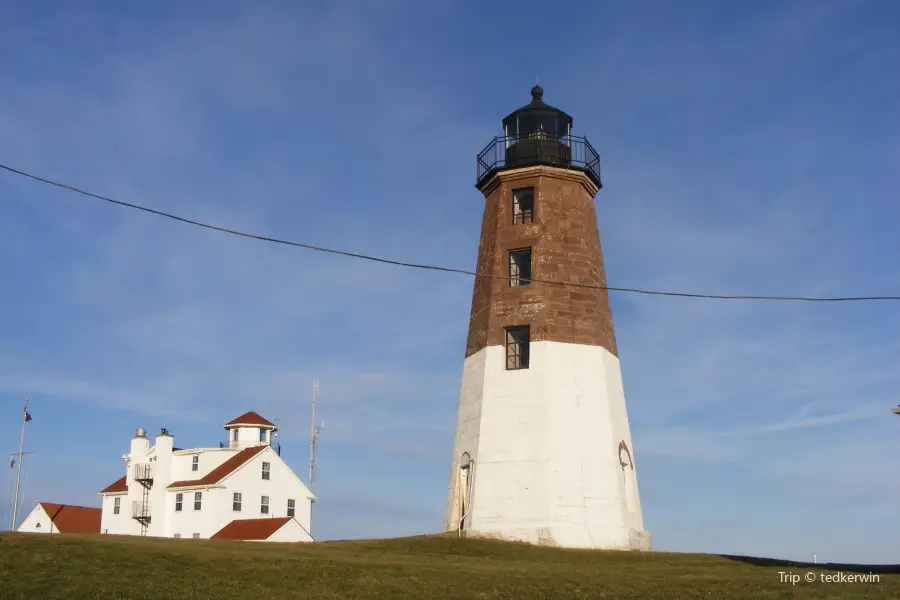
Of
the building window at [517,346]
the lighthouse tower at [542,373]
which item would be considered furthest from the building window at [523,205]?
the building window at [517,346]

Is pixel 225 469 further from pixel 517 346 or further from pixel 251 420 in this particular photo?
pixel 517 346

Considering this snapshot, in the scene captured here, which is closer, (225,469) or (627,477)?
(627,477)

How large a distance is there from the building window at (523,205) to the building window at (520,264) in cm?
140

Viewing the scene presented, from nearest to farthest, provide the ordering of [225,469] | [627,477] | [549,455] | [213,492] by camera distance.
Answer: [549,455] → [627,477] → [213,492] → [225,469]

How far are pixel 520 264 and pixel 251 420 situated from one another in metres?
28.3

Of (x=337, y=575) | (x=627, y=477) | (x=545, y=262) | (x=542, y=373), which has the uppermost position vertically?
(x=545, y=262)

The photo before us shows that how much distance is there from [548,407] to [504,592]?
1333 cm

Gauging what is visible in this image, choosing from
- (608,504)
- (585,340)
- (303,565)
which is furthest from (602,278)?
(303,565)

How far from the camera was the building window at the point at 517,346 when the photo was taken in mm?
37459

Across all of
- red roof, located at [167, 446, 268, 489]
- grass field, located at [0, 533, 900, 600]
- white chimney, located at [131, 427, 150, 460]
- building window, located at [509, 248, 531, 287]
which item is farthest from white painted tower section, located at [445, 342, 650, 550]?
white chimney, located at [131, 427, 150, 460]

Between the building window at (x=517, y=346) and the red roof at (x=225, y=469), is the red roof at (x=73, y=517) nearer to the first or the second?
the red roof at (x=225, y=469)

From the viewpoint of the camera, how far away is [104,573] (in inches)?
910

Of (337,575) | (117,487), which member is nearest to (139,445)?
(117,487)

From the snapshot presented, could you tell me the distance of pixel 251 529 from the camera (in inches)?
2064
